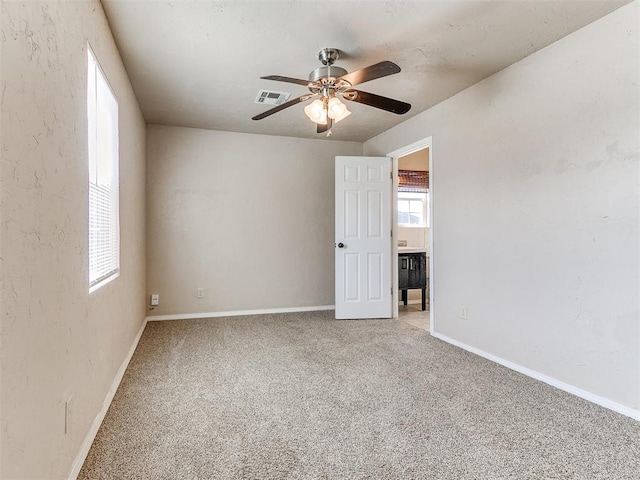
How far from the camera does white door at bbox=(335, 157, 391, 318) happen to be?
4461 mm

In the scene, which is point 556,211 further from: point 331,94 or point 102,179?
point 102,179

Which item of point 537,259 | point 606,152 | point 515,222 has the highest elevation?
point 606,152

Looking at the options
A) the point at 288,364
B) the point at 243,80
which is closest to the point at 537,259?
the point at 288,364

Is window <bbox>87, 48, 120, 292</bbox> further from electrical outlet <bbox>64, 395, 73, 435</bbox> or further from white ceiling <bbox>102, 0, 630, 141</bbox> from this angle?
electrical outlet <bbox>64, 395, 73, 435</bbox>

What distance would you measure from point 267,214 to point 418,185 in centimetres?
255

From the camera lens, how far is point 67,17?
155 cm

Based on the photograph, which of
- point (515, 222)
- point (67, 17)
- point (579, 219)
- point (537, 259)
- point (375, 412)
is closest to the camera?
point (67, 17)

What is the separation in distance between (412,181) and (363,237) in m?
1.84

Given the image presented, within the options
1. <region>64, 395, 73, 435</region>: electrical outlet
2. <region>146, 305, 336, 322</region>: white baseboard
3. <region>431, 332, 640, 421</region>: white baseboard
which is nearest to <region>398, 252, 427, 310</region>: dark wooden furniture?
<region>146, 305, 336, 322</region>: white baseboard

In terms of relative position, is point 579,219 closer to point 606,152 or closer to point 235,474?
point 606,152

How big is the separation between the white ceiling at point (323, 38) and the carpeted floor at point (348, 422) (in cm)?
232

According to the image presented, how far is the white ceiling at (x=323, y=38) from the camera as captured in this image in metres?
2.10

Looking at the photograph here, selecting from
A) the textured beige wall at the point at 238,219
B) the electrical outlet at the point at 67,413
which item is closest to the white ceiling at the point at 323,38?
the textured beige wall at the point at 238,219

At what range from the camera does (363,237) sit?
4504mm
